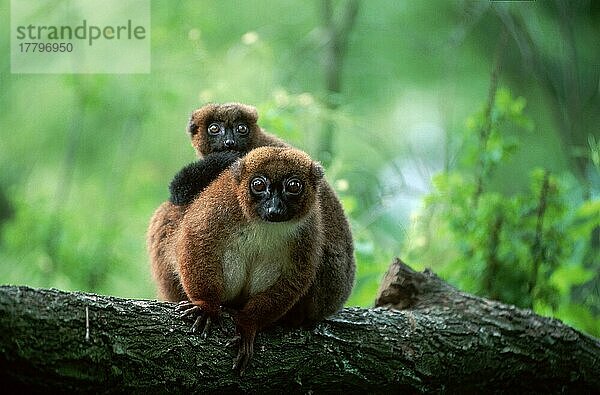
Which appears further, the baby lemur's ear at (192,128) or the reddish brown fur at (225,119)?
the baby lemur's ear at (192,128)

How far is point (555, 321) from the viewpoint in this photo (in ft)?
18.9

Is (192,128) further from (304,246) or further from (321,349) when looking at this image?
(321,349)

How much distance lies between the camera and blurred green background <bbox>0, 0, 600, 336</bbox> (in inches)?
291

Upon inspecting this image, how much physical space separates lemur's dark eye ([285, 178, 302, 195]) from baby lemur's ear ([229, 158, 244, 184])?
0.27 meters

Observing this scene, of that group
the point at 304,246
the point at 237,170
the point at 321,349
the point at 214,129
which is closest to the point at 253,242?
the point at 304,246

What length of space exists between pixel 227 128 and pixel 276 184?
1.71 m

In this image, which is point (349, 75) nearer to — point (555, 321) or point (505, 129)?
point (505, 129)

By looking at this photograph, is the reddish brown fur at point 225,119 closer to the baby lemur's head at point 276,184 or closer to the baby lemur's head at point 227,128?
the baby lemur's head at point 227,128

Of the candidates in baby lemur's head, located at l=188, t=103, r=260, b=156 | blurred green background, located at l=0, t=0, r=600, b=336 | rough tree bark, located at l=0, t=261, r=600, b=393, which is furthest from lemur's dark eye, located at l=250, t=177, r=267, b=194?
blurred green background, located at l=0, t=0, r=600, b=336

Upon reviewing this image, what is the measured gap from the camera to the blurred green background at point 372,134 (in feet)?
24.2

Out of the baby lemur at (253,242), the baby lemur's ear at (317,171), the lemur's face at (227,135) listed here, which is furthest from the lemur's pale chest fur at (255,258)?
the lemur's face at (227,135)

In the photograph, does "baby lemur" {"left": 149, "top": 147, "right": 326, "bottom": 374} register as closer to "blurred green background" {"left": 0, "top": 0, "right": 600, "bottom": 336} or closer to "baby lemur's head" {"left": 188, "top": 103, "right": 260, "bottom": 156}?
"baby lemur's head" {"left": 188, "top": 103, "right": 260, "bottom": 156}

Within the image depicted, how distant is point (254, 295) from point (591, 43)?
742 cm

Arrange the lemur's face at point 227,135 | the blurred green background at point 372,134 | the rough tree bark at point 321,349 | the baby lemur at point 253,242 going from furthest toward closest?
the blurred green background at point 372,134 < the lemur's face at point 227,135 < the baby lemur at point 253,242 < the rough tree bark at point 321,349
